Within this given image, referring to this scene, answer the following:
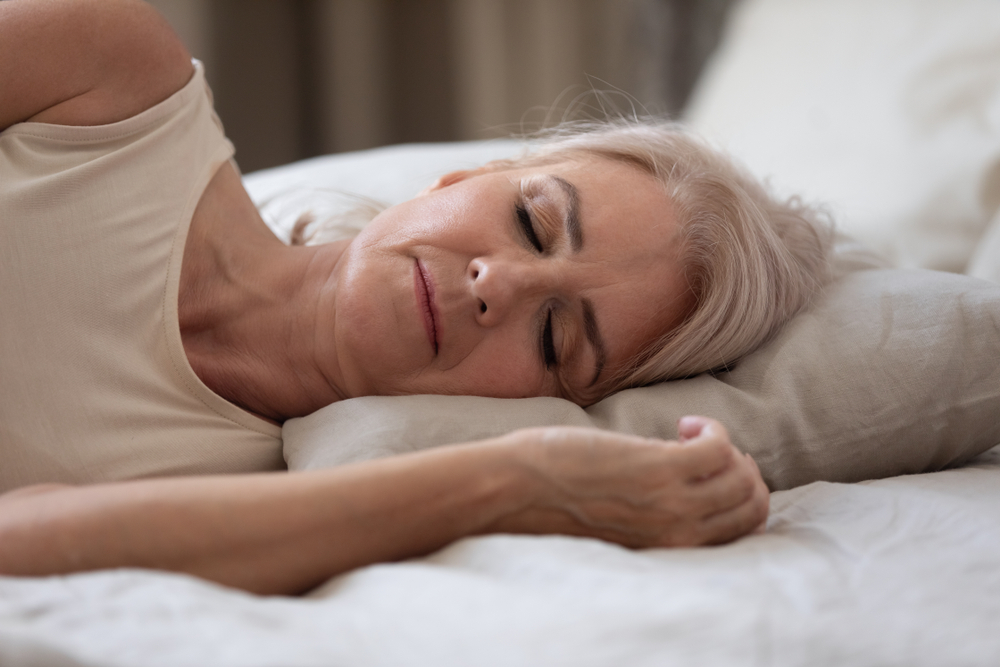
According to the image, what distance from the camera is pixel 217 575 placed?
0.62 meters

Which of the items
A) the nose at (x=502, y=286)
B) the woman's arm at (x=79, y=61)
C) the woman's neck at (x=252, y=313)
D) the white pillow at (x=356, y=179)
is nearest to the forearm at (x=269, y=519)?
the nose at (x=502, y=286)

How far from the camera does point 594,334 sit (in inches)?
39.2

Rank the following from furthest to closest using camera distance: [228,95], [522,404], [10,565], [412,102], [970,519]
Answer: [412,102]
[228,95]
[522,404]
[970,519]
[10,565]

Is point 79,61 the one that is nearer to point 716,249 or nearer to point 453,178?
point 453,178

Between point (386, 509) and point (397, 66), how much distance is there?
2693 millimetres

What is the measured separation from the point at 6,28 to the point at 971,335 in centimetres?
125

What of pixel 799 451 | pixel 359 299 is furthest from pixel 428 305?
pixel 799 451

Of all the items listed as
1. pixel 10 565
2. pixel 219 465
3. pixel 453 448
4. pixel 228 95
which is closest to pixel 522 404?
pixel 453 448

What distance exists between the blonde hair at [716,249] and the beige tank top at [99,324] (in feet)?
1.62

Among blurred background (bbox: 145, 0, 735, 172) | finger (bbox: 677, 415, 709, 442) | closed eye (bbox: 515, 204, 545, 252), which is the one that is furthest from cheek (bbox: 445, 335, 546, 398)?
blurred background (bbox: 145, 0, 735, 172)

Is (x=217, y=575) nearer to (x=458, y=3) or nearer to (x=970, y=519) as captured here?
(x=970, y=519)

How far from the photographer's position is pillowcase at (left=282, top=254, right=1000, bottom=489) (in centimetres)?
91

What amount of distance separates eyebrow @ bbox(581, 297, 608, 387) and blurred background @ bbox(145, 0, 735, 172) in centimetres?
193

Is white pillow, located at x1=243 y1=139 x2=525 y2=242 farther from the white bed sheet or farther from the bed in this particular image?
the white bed sheet
